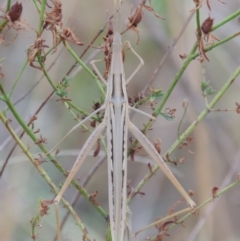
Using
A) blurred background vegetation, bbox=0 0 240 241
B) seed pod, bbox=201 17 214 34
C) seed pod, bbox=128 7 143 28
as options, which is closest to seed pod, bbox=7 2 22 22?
seed pod, bbox=128 7 143 28

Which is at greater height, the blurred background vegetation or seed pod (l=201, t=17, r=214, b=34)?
seed pod (l=201, t=17, r=214, b=34)

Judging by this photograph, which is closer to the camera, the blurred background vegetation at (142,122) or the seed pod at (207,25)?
the seed pod at (207,25)

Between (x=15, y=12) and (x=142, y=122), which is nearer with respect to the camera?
(x=15, y=12)

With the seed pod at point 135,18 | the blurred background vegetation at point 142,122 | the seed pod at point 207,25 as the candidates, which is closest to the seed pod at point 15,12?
the seed pod at point 135,18

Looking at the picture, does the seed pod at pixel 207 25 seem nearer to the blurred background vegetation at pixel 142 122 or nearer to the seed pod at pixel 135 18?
the seed pod at pixel 135 18

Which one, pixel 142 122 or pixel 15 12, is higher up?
pixel 15 12

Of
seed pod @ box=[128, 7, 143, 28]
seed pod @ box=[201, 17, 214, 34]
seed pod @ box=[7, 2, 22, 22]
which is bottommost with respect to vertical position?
seed pod @ box=[201, 17, 214, 34]

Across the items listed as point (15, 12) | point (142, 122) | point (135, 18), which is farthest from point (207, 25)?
point (142, 122)

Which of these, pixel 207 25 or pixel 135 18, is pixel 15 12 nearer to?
pixel 135 18

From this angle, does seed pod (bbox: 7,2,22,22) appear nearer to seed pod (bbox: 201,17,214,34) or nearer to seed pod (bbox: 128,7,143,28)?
seed pod (bbox: 128,7,143,28)
